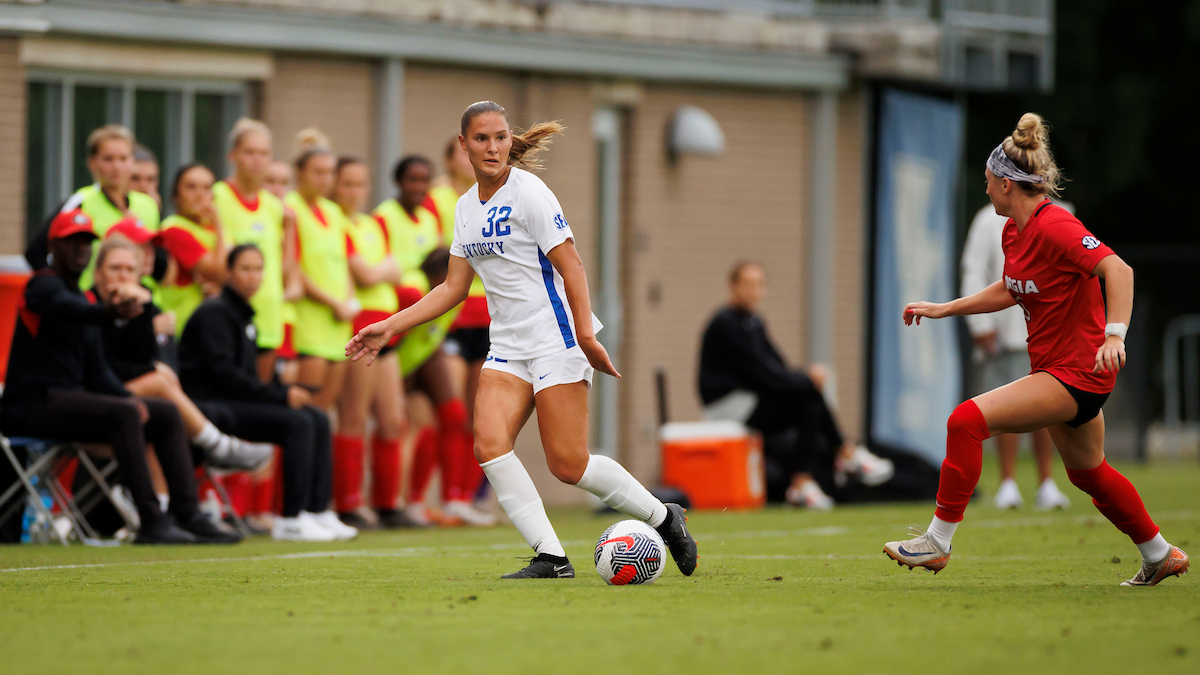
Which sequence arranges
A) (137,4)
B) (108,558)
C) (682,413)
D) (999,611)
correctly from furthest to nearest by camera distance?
(682,413), (137,4), (108,558), (999,611)

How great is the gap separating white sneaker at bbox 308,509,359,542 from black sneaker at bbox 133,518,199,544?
1.06 m

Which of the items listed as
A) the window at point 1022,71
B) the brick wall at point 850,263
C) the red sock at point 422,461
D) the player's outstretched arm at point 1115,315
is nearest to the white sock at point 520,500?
the player's outstretched arm at point 1115,315

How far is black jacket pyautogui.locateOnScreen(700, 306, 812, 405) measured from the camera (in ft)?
45.3

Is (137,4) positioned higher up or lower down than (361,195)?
higher up

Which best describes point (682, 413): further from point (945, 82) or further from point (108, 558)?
point (108, 558)

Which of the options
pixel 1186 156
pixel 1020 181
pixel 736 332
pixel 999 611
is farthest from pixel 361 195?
pixel 1186 156

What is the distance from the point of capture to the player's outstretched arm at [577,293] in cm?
689

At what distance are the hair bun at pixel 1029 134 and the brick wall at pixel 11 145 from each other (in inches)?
300

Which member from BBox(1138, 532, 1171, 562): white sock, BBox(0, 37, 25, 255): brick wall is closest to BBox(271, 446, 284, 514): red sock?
BBox(0, 37, 25, 255): brick wall

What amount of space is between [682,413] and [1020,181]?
30.2 feet

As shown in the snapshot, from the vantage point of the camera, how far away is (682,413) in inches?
635

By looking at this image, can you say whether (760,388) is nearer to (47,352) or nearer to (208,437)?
(208,437)

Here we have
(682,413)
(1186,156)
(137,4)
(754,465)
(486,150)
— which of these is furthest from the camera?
(1186,156)

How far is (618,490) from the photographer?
7184 mm
